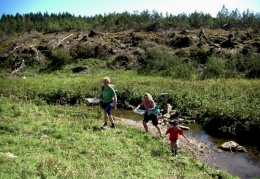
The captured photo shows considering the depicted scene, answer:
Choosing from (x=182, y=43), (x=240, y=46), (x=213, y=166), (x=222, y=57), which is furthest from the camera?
(x=182, y=43)

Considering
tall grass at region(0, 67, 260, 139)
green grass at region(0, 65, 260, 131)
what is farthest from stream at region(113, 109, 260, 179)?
green grass at region(0, 65, 260, 131)

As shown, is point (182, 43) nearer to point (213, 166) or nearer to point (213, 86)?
point (213, 86)

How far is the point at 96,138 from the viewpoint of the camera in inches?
421

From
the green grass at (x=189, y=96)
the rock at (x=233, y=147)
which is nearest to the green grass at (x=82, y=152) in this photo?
the rock at (x=233, y=147)

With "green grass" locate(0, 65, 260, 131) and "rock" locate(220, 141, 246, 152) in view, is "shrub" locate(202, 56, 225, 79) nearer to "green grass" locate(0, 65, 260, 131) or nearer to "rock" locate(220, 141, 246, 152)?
"green grass" locate(0, 65, 260, 131)

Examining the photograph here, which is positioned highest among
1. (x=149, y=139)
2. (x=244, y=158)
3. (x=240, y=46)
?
(x=240, y=46)

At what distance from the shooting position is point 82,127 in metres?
12.0

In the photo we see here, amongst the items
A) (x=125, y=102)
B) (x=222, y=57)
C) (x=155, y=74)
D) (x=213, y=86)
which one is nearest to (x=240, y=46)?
(x=222, y=57)

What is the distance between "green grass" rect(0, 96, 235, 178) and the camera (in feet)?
26.0

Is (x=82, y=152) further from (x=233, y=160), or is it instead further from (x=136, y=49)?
(x=136, y=49)

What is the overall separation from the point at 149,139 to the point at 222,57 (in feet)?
80.2

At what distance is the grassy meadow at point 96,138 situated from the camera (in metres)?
8.11

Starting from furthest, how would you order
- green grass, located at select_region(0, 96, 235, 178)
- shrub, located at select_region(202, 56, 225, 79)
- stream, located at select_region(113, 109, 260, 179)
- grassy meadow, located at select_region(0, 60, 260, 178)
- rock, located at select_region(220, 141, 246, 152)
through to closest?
shrub, located at select_region(202, 56, 225, 79)
rock, located at select_region(220, 141, 246, 152)
stream, located at select_region(113, 109, 260, 179)
grassy meadow, located at select_region(0, 60, 260, 178)
green grass, located at select_region(0, 96, 235, 178)

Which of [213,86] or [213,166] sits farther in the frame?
[213,86]
